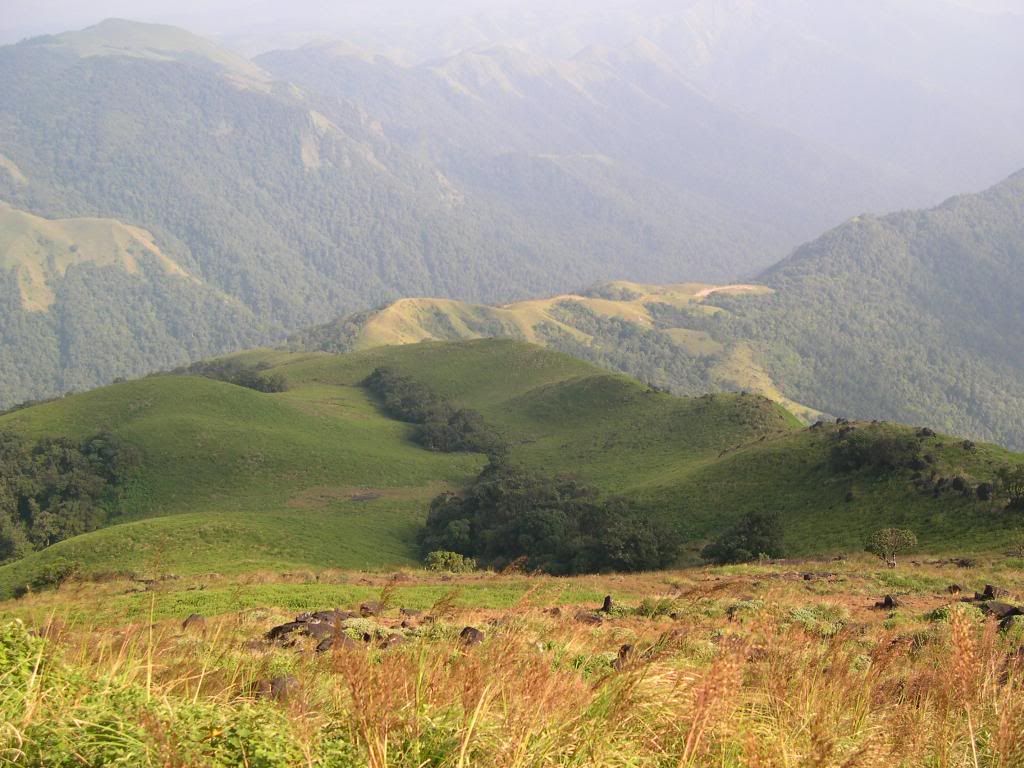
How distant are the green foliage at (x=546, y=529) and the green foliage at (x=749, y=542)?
→ 272cm

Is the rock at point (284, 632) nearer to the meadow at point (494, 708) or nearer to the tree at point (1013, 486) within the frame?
the meadow at point (494, 708)

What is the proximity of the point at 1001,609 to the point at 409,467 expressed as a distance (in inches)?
2631

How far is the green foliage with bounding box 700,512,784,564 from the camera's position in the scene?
40938 mm

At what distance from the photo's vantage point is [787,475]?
54969 mm

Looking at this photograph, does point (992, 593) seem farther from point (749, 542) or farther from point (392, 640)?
point (749, 542)

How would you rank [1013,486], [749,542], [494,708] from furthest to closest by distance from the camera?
[749,542], [1013,486], [494,708]

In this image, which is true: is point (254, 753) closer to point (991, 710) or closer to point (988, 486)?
point (991, 710)

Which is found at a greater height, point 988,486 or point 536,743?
point 536,743

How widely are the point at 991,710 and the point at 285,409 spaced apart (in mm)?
88816

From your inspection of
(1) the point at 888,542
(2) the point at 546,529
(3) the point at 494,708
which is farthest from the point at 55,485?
(3) the point at 494,708

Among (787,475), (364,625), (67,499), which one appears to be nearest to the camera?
(364,625)

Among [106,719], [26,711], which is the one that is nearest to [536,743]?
[106,719]

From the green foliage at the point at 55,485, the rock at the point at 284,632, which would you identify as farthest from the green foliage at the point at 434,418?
the rock at the point at 284,632

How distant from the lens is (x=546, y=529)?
51.8 meters
